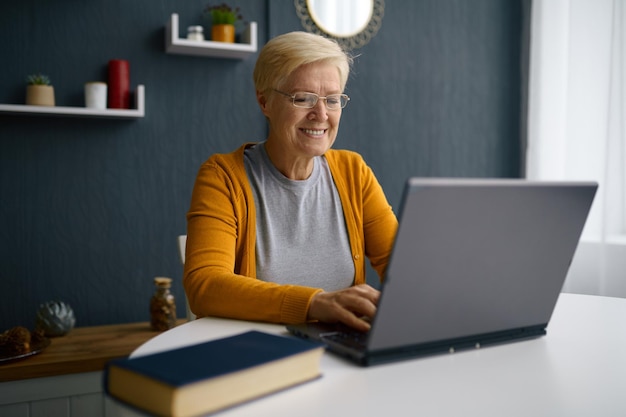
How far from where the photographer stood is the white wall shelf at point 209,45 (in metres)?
2.50

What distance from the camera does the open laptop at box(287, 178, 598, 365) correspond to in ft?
2.41

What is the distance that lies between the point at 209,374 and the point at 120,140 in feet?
7.17

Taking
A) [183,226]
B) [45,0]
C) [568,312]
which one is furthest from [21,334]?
[568,312]

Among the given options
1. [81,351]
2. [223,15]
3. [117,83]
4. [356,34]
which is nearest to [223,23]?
[223,15]

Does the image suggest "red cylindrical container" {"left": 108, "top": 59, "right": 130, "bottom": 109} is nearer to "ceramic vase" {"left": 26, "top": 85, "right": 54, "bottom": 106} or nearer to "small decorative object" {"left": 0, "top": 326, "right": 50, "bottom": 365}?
"ceramic vase" {"left": 26, "top": 85, "right": 54, "bottom": 106}

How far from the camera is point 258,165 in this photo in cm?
155

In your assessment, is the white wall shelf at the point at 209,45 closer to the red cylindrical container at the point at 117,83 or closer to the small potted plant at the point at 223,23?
the small potted plant at the point at 223,23

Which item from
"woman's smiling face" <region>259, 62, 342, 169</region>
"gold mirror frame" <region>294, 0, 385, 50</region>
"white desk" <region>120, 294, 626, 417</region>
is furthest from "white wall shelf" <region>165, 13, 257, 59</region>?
"white desk" <region>120, 294, 626, 417</region>

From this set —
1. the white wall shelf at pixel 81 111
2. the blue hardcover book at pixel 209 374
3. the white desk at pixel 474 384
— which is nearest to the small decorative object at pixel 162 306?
the white wall shelf at pixel 81 111

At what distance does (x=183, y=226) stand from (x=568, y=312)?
1.91 meters

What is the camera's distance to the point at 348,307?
97cm

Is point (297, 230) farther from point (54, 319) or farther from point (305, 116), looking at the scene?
point (54, 319)

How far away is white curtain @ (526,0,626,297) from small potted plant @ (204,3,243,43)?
1.66 meters

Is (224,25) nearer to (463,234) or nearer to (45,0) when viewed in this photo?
(45,0)
